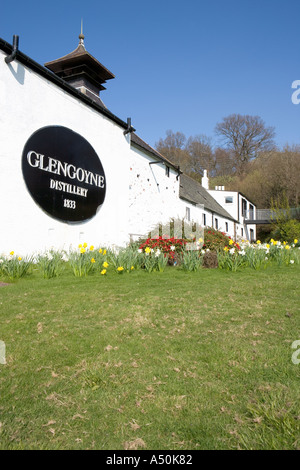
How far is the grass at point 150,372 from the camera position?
1778 mm

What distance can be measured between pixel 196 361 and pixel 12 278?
4.84 meters

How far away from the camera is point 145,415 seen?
196 centimetres

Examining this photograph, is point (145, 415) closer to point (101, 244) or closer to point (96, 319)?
point (96, 319)

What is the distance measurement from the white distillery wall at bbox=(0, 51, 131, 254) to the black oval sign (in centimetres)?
20

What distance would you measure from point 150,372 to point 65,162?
8341 millimetres

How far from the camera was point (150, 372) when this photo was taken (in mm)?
2492

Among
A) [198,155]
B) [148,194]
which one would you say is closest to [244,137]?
[198,155]

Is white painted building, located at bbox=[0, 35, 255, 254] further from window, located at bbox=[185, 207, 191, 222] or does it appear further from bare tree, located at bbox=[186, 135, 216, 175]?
bare tree, located at bbox=[186, 135, 216, 175]

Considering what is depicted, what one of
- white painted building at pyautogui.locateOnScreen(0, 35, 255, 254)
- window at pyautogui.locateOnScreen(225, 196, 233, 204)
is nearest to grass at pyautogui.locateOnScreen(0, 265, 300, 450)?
white painted building at pyautogui.locateOnScreen(0, 35, 255, 254)

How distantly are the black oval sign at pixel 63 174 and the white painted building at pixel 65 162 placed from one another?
0.10 feet

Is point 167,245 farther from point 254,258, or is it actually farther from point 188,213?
point 188,213

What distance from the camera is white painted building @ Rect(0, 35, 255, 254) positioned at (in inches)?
309

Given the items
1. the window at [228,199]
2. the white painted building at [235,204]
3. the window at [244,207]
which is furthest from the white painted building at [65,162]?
the window at [244,207]
